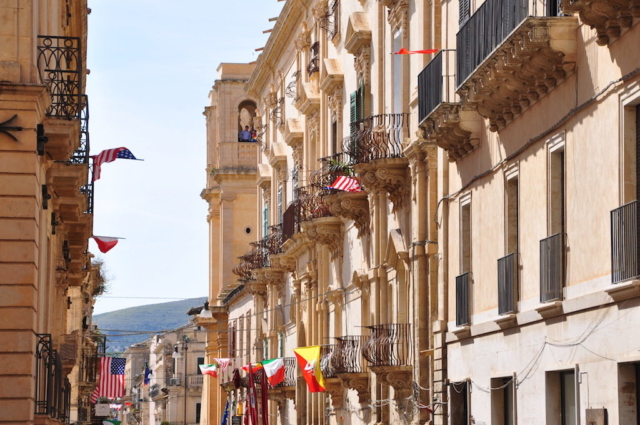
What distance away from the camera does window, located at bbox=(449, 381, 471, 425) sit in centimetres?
2259

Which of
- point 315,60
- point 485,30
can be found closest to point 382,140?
point 485,30

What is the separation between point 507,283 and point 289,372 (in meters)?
23.1

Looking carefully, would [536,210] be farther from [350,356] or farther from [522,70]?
[350,356]

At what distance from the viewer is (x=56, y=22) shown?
25109 mm

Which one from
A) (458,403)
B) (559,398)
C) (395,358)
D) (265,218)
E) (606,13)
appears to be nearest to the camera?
(606,13)

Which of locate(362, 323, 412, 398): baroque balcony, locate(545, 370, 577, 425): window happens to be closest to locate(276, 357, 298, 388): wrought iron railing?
locate(362, 323, 412, 398): baroque balcony

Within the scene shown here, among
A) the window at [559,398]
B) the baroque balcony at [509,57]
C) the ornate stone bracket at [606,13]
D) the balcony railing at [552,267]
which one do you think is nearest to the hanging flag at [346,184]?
the baroque balcony at [509,57]

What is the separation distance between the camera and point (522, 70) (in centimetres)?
1812

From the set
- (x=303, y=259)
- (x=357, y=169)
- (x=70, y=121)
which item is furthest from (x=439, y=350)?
(x=303, y=259)

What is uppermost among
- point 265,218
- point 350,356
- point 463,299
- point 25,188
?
point 265,218

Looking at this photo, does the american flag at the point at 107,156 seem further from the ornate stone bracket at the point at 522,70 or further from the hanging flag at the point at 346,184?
the ornate stone bracket at the point at 522,70

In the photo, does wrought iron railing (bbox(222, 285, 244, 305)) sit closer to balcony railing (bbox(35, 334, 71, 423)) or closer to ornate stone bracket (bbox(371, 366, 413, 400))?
ornate stone bracket (bbox(371, 366, 413, 400))

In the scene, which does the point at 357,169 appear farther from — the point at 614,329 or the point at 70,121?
the point at 614,329

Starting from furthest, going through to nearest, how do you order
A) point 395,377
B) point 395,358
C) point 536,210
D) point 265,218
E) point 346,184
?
point 265,218 < point 346,184 < point 395,358 < point 395,377 < point 536,210
